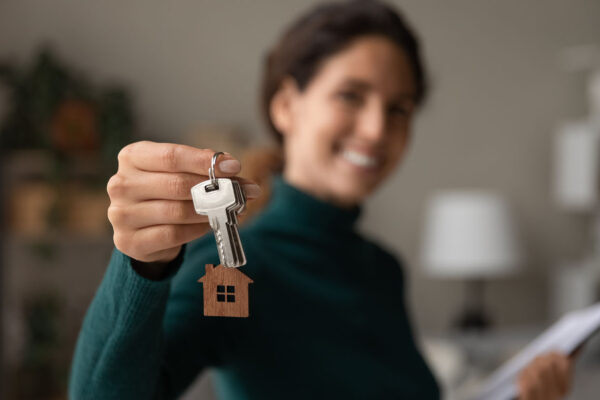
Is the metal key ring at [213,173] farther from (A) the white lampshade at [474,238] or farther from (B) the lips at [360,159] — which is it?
(A) the white lampshade at [474,238]

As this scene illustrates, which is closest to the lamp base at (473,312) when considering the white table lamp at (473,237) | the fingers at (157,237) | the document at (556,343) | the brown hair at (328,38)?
the white table lamp at (473,237)

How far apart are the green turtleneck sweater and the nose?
0.12m

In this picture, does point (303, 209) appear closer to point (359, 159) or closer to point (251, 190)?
point (359, 159)

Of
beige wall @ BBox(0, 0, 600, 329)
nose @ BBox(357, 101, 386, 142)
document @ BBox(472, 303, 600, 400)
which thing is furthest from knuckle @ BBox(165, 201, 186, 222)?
beige wall @ BBox(0, 0, 600, 329)

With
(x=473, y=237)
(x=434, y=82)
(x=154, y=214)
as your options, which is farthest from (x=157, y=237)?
(x=473, y=237)

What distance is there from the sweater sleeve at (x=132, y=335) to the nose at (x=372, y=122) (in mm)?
159

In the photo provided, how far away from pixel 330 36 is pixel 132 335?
35cm

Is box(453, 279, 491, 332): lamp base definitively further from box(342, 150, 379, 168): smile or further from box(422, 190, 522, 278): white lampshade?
box(342, 150, 379, 168): smile

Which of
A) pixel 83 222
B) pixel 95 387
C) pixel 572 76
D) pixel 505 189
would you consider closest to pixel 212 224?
pixel 95 387

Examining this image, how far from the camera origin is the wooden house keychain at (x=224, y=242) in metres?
0.25

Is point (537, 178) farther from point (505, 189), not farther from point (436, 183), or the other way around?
point (436, 183)

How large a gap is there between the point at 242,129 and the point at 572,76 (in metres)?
1.47

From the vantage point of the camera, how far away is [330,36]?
1.80ft

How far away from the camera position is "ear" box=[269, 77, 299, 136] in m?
0.51
